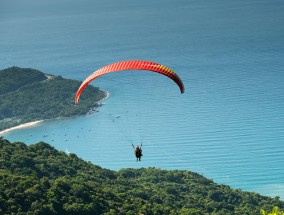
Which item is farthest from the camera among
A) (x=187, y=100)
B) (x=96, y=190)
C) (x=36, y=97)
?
(x=36, y=97)

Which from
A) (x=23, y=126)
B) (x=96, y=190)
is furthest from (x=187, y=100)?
(x=96, y=190)

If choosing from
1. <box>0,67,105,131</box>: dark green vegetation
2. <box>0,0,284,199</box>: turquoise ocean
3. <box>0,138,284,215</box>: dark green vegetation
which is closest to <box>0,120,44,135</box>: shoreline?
<box>0,67,105,131</box>: dark green vegetation

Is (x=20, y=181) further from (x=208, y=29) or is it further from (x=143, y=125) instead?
(x=208, y=29)

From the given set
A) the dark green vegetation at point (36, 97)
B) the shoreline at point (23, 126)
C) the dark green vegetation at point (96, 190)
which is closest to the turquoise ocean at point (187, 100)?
the shoreline at point (23, 126)

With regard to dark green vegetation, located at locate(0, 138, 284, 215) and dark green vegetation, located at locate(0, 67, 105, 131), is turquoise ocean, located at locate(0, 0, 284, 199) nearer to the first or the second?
dark green vegetation, located at locate(0, 67, 105, 131)

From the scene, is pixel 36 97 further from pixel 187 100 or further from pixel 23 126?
pixel 187 100

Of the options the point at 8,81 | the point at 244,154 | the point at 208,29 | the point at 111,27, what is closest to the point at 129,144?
the point at 244,154
